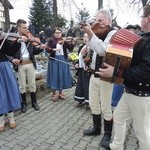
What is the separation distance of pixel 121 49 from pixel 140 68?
0.25 metres

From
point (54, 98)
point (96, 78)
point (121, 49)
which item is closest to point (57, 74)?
point (54, 98)

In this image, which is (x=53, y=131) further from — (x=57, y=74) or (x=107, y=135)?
(x=57, y=74)

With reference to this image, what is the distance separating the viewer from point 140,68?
7.94ft

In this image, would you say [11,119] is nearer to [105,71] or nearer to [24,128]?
[24,128]

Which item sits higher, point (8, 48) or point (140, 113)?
point (8, 48)

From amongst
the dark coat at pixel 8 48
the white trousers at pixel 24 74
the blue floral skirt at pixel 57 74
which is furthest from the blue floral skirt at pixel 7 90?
the blue floral skirt at pixel 57 74

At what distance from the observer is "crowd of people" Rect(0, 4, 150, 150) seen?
2.51 meters

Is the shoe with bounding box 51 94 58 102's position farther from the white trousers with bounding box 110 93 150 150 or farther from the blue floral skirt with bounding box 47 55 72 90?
the white trousers with bounding box 110 93 150 150

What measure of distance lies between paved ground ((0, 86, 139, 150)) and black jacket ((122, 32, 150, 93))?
144 cm

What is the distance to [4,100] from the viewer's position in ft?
13.5

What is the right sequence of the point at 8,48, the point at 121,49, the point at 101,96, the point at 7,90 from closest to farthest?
the point at 121,49 → the point at 101,96 → the point at 8,48 → the point at 7,90

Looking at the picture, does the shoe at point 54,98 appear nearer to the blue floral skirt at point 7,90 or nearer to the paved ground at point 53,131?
the paved ground at point 53,131

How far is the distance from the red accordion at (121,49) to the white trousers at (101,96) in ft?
3.46

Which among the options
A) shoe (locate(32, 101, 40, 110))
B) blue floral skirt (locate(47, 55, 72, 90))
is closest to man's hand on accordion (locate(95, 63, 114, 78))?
shoe (locate(32, 101, 40, 110))
